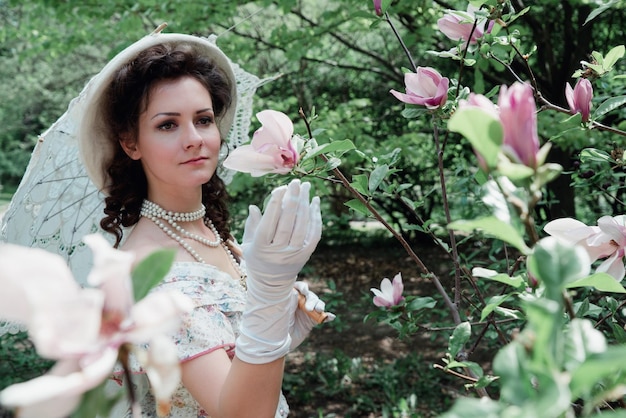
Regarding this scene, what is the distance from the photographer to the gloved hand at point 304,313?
1586mm

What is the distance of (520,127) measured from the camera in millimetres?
529

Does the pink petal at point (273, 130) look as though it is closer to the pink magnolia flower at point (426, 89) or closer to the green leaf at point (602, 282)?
the pink magnolia flower at point (426, 89)

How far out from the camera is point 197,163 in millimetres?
1610

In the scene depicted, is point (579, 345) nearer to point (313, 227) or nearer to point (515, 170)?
point (515, 170)

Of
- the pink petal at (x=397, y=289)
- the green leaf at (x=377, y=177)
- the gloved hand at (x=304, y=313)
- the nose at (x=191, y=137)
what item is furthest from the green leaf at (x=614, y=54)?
the nose at (x=191, y=137)

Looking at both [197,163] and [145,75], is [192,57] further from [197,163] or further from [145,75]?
[197,163]

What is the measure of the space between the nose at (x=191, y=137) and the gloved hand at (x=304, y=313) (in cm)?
41

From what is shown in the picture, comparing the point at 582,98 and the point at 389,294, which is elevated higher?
the point at 582,98

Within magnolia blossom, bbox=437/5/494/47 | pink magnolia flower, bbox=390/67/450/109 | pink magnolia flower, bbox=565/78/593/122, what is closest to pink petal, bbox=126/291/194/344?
pink magnolia flower, bbox=390/67/450/109

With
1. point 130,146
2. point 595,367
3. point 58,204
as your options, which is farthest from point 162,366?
point 58,204

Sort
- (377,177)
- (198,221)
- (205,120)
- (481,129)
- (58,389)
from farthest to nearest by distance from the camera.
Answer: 1. (198,221)
2. (205,120)
3. (377,177)
4. (481,129)
5. (58,389)

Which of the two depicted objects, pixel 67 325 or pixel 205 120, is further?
pixel 205 120

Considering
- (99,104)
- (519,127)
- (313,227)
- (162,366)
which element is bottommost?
(99,104)

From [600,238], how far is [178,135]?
102 centimetres
